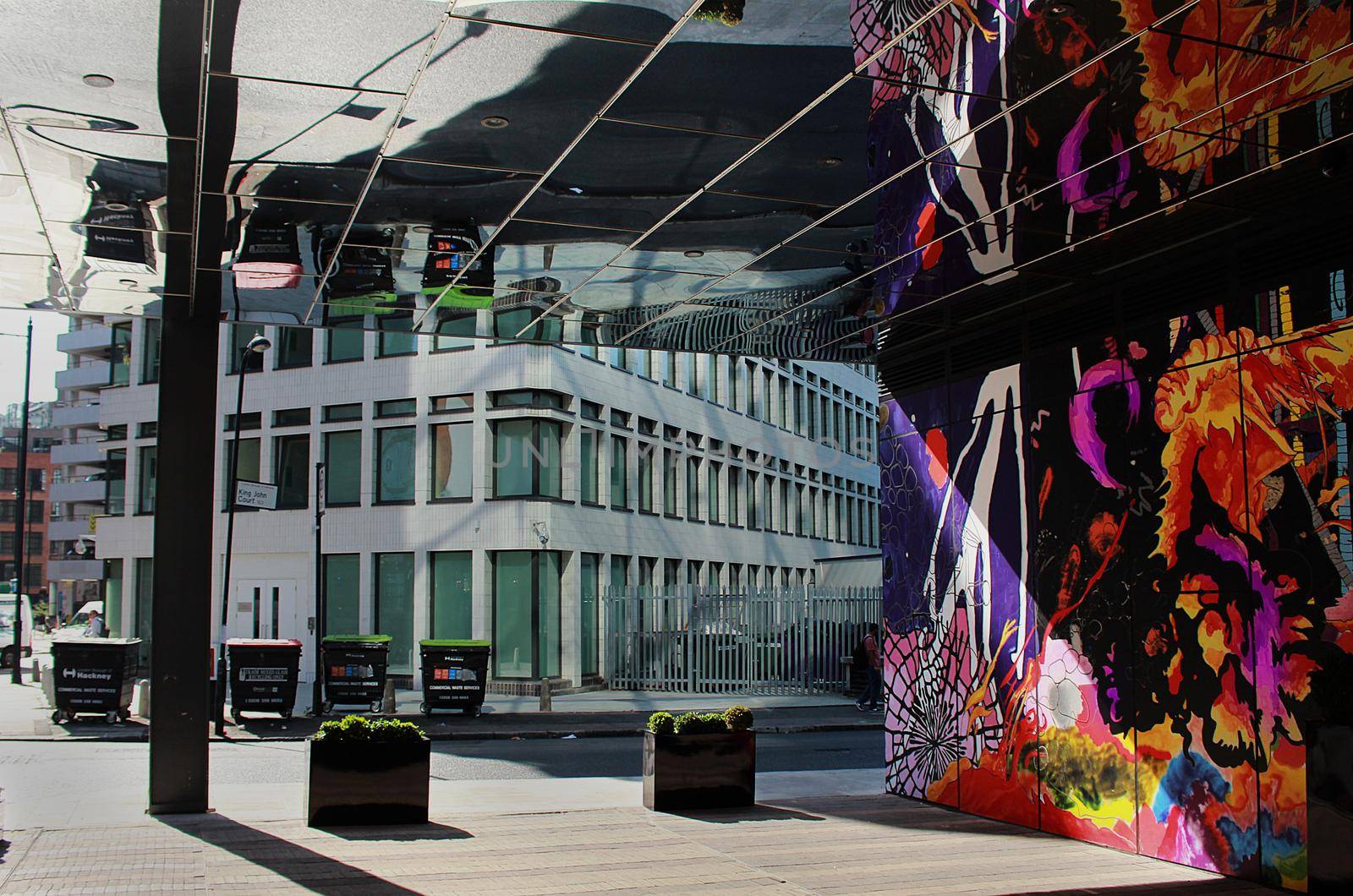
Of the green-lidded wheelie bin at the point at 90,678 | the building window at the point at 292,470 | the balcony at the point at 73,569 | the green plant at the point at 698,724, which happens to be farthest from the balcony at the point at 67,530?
the green plant at the point at 698,724

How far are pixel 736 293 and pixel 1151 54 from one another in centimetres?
517

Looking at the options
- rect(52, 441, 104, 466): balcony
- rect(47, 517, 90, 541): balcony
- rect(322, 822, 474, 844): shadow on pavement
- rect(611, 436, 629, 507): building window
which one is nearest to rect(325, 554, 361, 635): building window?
rect(611, 436, 629, 507): building window

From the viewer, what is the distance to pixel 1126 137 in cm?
1030

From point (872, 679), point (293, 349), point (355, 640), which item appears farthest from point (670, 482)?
point (355, 640)

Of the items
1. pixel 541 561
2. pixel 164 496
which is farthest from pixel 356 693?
pixel 164 496

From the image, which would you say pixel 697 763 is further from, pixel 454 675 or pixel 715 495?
pixel 715 495

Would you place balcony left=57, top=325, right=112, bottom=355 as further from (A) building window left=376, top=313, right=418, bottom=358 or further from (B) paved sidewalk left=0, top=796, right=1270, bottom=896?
(B) paved sidewalk left=0, top=796, right=1270, bottom=896

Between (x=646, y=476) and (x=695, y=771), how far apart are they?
26.0 m

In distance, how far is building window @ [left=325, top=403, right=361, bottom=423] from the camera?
3577cm

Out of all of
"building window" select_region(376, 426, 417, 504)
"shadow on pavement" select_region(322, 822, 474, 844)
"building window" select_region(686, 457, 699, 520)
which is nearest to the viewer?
"shadow on pavement" select_region(322, 822, 474, 844)

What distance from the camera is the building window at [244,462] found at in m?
37.3

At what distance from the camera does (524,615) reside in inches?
1314

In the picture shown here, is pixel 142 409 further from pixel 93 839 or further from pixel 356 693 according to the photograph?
pixel 93 839

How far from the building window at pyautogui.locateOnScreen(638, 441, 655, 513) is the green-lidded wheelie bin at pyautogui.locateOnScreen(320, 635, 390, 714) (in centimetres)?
1355
